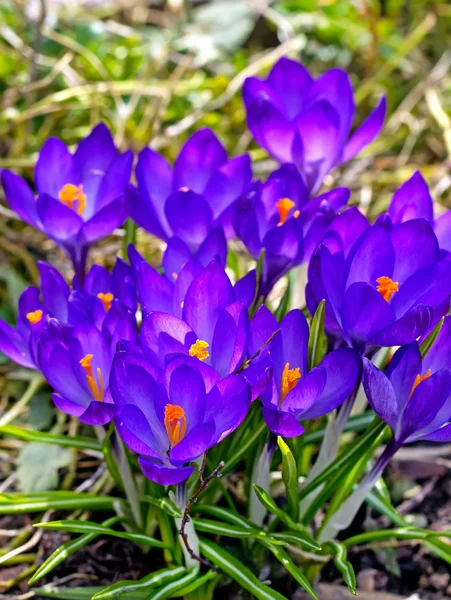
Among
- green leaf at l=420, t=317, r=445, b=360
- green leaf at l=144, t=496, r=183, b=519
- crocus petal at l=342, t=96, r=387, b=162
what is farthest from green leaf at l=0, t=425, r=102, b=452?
crocus petal at l=342, t=96, r=387, b=162

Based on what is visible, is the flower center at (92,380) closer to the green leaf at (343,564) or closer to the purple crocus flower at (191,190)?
the purple crocus flower at (191,190)

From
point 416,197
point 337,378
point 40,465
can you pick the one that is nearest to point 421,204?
point 416,197

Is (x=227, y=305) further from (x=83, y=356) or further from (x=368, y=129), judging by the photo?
(x=368, y=129)

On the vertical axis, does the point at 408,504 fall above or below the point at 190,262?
below

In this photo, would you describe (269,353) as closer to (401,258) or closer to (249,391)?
(249,391)

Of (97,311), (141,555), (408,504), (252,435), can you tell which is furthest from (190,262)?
(408,504)

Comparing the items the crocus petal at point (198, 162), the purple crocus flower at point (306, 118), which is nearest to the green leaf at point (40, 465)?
the crocus petal at point (198, 162)
